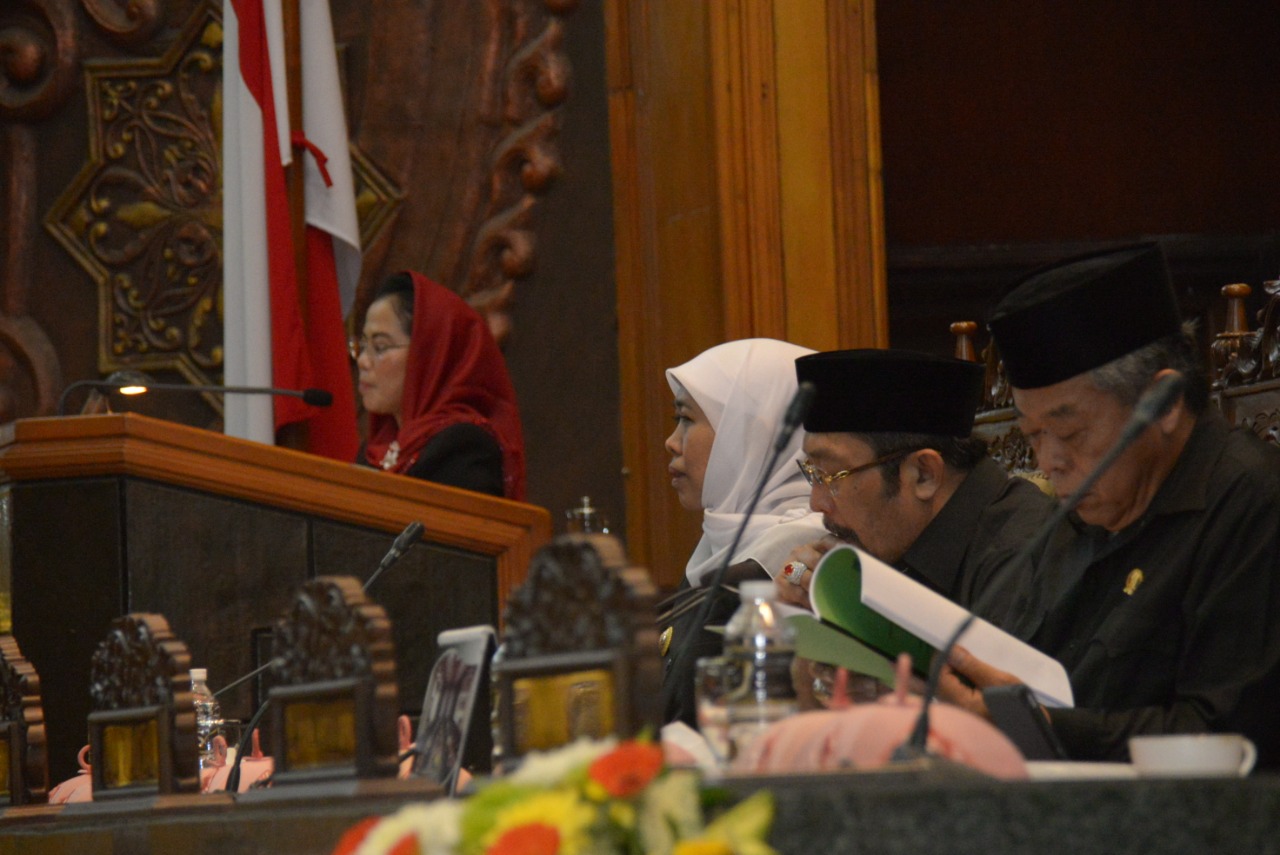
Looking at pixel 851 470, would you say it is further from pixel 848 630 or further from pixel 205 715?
pixel 205 715

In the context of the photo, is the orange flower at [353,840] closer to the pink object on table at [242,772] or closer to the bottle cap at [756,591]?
the bottle cap at [756,591]

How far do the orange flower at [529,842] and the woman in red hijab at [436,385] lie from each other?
10.8 feet

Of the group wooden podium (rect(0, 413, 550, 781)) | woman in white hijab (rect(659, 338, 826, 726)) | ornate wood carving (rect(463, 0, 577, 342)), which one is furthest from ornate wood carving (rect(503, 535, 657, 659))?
ornate wood carving (rect(463, 0, 577, 342))

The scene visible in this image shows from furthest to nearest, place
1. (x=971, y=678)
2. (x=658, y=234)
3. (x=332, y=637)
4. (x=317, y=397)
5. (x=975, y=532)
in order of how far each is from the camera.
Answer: (x=658, y=234) → (x=317, y=397) → (x=975, y=532) → (x=971, y=678) → (x=332, y=637)

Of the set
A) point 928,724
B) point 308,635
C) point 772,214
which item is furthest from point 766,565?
point 772,214

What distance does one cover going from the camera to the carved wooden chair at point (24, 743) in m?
3.01

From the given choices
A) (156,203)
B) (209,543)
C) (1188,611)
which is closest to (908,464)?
(1188,611)

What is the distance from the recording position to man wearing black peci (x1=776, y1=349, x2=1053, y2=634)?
3295 millimetres

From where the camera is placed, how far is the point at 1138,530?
2.56 m

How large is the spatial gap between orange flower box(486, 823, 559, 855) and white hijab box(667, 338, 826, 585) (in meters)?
2.29

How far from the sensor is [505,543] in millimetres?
4098

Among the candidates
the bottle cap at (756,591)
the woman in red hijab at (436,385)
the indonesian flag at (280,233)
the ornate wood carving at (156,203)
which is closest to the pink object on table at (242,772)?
the bottle cap at (756,591)

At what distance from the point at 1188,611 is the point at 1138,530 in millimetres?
180

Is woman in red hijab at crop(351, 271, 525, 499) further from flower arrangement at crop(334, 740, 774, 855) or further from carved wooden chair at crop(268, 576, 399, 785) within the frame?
flower arrangement at crop(334, 740, 774, 855)
